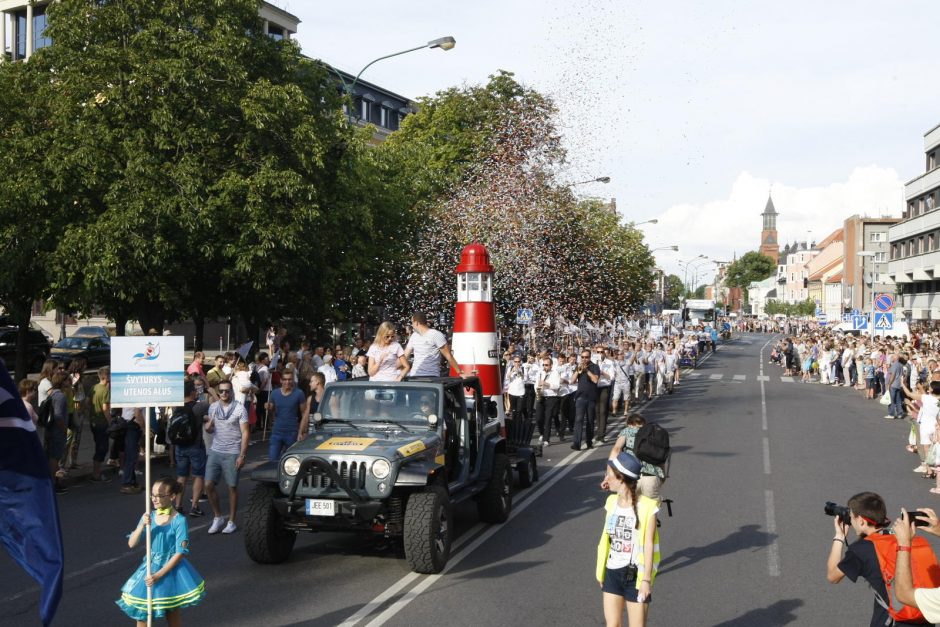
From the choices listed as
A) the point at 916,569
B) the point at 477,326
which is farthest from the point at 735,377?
the point at 916,569

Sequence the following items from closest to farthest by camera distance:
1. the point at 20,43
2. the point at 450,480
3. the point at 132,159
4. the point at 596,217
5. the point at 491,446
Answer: the point at 450,480 → the point at 491,446 → the point at 132,159 → the point at 596,217 → the point at 20,43

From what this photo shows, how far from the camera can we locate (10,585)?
860 centimetres

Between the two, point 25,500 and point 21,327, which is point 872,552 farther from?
point 21,327

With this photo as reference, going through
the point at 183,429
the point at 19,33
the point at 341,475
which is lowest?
the point at 341,475

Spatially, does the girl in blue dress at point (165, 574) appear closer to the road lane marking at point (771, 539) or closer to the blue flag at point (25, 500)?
the blue flag at point (25, 500)

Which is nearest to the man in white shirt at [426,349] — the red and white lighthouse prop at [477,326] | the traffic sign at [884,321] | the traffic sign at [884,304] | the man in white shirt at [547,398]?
the red and white lighthouse prop at [477,326]

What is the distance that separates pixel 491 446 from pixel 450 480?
41.0 inches

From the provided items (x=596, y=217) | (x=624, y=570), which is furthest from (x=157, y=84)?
(x=596, y=217)

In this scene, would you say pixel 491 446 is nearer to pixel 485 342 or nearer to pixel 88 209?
pixel 485 342

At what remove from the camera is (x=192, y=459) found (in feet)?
37.4

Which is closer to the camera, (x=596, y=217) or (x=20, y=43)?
(x=596, y=217)

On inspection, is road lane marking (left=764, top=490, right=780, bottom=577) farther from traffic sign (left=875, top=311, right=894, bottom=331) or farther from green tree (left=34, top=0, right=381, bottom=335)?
traffic sign (left=875, top=311, right=894, bottom=331)

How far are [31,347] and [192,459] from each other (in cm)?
2526

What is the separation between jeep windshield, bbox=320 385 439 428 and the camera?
1002 centimetres
